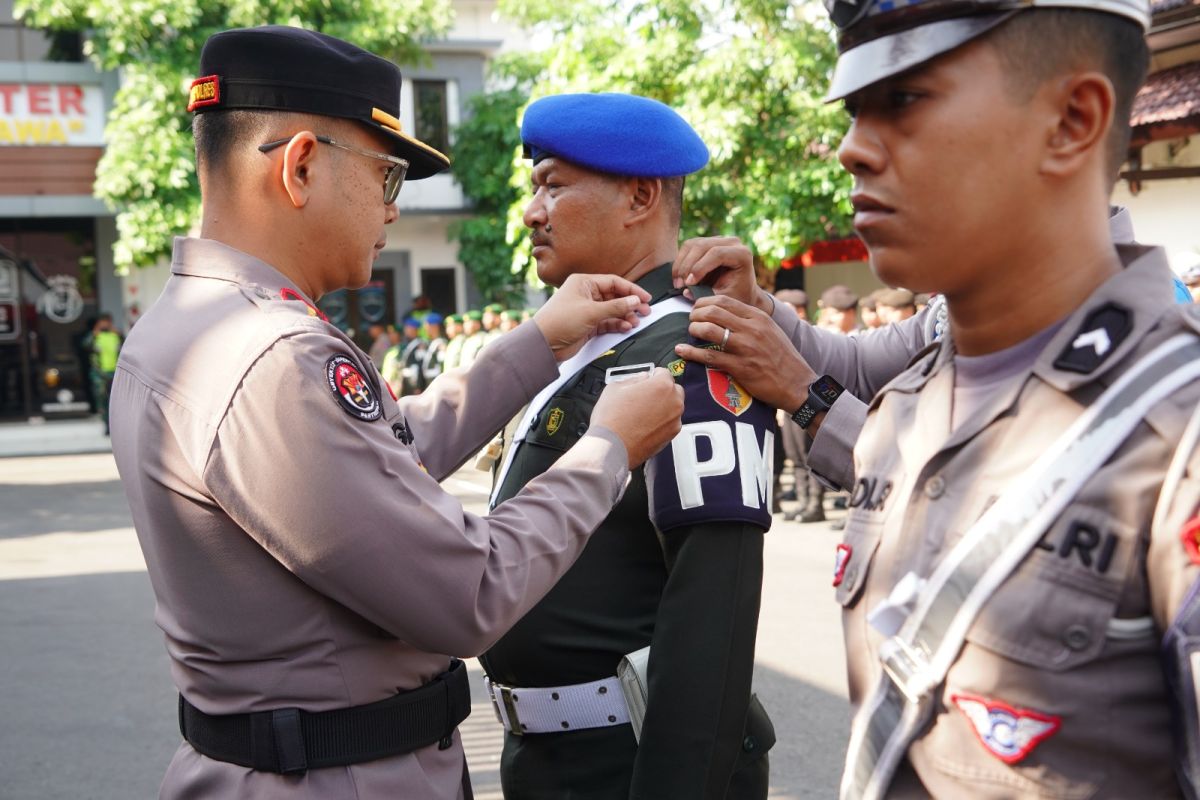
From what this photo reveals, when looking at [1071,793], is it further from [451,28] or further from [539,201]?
[451,28]

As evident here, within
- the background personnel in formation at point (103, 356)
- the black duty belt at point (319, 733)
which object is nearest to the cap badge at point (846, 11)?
the black duty belt at point (319, 733)

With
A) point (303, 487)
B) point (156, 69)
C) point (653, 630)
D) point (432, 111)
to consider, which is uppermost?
point (156, 69)

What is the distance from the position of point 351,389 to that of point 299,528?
212 mm

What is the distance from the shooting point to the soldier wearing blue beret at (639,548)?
79.1 inches

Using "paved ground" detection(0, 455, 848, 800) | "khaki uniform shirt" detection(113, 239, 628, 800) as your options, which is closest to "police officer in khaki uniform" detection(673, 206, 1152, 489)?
"khaki uniform shirt" detection(113, 239, 628, 800)

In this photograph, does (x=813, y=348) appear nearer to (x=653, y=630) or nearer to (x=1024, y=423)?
(x=653, y=630)

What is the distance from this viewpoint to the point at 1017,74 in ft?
3.98

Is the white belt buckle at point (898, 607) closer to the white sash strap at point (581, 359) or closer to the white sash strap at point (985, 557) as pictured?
the white sash strap at point (985, 557)

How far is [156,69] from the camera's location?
61.6 feet

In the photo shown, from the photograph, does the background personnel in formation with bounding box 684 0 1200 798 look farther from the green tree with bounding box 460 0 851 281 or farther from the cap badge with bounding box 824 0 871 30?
the green tree with bounding box 460 0 851 281

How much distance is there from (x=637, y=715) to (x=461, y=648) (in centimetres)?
49

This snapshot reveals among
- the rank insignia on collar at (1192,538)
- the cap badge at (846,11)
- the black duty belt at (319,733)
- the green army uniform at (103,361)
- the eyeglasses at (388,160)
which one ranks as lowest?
the green army uniform at (103,361)

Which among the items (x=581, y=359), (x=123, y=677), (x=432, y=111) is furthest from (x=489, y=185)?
(x=581, y=359)

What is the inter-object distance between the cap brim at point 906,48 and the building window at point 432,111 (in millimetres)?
23514
